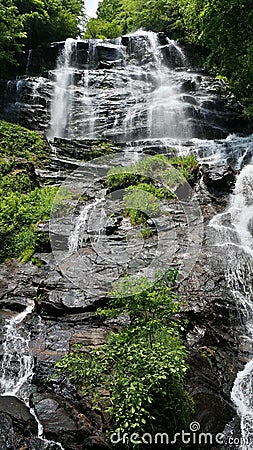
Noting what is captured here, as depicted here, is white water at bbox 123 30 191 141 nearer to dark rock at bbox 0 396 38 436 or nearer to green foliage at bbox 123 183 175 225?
green foliage at bbox 123 183 175 225

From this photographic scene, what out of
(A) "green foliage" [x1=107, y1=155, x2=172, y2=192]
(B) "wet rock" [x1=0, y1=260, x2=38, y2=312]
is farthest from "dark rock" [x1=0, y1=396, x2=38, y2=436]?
(A) "green foliage" [x1=107, y1=155, x2=172, y2=192]

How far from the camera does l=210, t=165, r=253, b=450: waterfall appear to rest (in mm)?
5027

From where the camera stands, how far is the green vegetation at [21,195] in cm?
866

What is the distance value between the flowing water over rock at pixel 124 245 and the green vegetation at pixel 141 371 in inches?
19.4

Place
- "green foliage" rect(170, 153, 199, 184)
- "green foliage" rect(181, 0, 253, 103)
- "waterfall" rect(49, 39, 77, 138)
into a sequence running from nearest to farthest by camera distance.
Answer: "green foliage" rect(170, 153, 199, 184)
"green foliage" rect(181, 0, 253, 103)
"waterfall" rect(49, 39, 77, 138)

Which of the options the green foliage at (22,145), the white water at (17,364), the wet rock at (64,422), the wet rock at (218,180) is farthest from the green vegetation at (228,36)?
the wet rock at (64,422)

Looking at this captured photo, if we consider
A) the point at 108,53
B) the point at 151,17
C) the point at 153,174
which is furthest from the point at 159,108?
the point at 151,17

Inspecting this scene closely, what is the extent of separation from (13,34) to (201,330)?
15824 mm

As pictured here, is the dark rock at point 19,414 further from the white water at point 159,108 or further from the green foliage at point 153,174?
the white water at point 159,108

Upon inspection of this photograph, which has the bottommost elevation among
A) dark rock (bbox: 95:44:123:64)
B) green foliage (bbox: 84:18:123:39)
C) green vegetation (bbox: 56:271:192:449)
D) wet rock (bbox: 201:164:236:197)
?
green vegetation (bbox: 56:271:192:449)

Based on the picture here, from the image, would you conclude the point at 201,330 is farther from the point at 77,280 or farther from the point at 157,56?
the point at 157,56

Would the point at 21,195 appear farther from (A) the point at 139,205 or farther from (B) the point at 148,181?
(A) the point at 139,205

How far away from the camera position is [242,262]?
7.35 m

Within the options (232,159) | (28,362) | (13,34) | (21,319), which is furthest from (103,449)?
(13,34)
